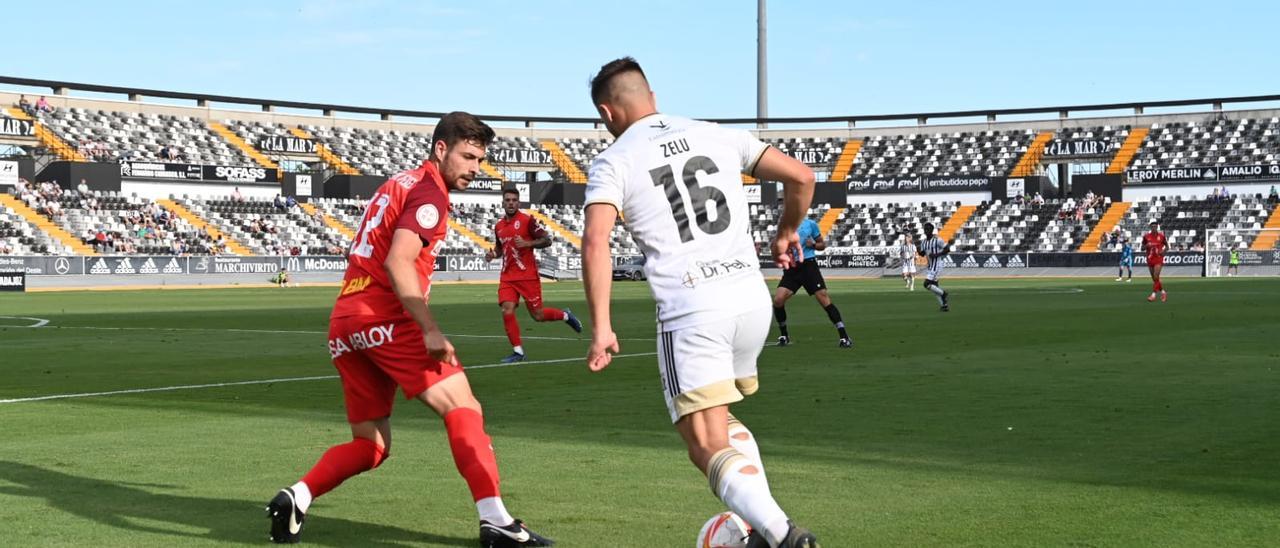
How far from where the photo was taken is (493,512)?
632 cm

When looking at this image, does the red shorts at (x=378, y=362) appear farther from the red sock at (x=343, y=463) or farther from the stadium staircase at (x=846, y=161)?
the stadium staircase at (x=846, y=161)

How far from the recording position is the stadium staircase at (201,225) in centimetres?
6824

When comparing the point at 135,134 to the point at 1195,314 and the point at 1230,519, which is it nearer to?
the point at 1195,314

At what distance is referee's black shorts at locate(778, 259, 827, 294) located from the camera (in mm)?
20547

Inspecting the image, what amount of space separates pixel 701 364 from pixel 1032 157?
8815cm

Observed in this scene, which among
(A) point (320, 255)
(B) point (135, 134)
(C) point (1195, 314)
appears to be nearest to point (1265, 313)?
(C) point (1195, 314)

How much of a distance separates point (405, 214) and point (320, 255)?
61.4 meters

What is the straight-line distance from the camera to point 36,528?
680 cm

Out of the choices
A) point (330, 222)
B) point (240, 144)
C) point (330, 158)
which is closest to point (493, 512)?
point (330, 222)

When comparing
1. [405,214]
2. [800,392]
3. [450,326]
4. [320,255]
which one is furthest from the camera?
[320,255]

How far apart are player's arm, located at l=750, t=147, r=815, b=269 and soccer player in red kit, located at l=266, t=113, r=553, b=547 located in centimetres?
146

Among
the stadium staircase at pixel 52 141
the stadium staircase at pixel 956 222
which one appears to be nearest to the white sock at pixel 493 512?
the stadium staircase at pixel 52 141

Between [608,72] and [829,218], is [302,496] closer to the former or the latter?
[608,72]

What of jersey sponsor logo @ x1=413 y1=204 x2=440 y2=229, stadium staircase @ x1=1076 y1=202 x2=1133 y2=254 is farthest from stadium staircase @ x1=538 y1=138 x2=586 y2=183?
jersey sponsor logo @ x1=413 y1=204 x2=440 y2=229
